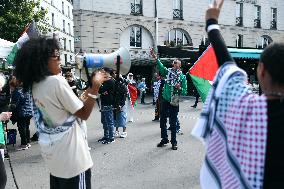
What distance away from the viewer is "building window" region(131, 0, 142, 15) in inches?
1162

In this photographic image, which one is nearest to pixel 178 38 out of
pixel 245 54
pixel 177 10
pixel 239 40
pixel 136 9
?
pixel 177 10

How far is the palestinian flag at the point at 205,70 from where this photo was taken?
5605 millimetres

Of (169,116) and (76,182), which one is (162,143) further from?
(76,182)

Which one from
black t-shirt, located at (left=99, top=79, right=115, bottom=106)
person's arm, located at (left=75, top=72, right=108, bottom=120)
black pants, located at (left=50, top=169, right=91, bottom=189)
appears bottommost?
black pants, located at (left=50, top=169, right=91, bottom=189)

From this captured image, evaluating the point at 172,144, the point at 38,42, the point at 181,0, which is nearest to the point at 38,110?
the point at 38,42

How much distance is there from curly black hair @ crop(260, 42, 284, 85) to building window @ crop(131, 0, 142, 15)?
92.9 feet

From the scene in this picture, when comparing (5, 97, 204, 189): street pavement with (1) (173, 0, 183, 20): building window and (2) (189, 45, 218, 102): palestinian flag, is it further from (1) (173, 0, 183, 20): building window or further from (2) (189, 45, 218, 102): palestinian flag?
(1) (173, 0, 183, 20): building window

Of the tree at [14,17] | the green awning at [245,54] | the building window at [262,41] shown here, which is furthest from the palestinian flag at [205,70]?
the building window at [262,41]

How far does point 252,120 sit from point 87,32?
2617cm

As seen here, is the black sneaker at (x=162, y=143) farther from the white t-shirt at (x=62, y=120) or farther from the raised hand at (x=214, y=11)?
the raised hand at (x=214, y=11)

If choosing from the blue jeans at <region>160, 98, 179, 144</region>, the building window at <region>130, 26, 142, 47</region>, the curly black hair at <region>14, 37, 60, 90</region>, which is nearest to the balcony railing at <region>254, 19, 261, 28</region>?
the building window at <region>130, 26, 142, 47</region>

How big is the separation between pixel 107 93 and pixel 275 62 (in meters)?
7.16

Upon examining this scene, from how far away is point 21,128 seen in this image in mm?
8422

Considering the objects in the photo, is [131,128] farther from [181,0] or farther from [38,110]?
[181,0]
